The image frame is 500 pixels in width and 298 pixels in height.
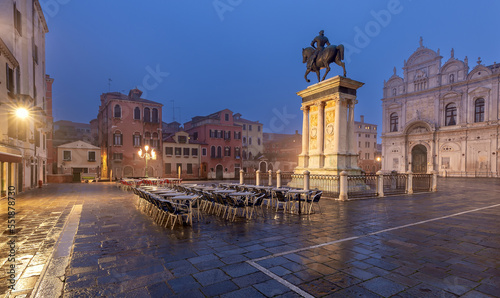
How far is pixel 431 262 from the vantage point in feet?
14.1

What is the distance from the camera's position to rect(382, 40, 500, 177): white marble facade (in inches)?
1241

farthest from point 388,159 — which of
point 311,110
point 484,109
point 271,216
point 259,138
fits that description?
point 271,216

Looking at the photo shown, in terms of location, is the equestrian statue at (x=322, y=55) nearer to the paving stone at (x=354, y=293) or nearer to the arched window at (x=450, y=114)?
the paving stone at (x=354, y=293)

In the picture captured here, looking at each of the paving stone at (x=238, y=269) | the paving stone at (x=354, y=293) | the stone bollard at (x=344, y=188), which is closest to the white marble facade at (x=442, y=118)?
the stone bollard at (x=344, y=188)

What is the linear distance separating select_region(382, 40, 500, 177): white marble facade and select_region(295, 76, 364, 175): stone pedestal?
27376mm

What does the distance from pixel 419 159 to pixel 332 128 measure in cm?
3067

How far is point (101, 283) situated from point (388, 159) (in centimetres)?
4449

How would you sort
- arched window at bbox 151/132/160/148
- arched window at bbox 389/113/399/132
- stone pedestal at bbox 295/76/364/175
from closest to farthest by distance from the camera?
stone pedestal at bbox 295/76/364/175, arched window at bbox 151/132/160/148, arched window at bbox 389/113/399/132

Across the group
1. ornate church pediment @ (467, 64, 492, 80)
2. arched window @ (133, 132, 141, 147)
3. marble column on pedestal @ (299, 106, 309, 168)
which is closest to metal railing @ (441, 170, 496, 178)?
ornate church pediment @ (467, 64, 492, 80)

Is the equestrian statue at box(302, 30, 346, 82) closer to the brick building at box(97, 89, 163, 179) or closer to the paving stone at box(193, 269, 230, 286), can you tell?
the paving stone at box(193, 269, 230, 286)

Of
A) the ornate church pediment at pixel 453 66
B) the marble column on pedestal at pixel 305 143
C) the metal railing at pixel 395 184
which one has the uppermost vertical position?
the ornate church pediment at pixel 453 66

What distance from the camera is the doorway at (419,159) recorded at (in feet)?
123

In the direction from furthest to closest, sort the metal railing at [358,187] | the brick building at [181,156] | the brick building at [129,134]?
the brick building at [181,156] < the brick building at [129,134] < the metal railing at [358,187]

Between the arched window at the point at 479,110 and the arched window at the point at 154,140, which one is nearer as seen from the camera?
the arched window at the point at 479,110
